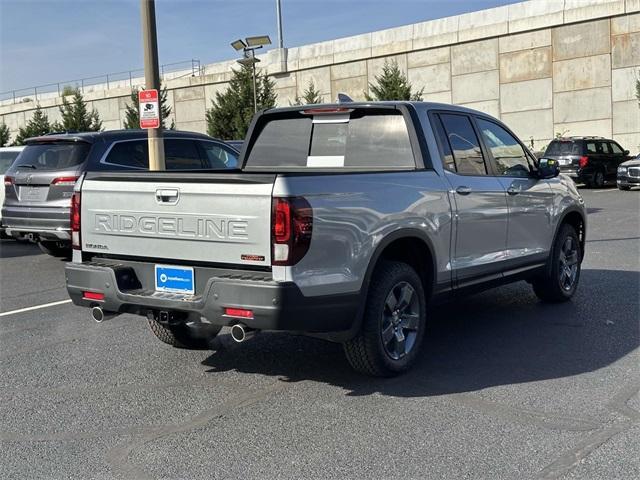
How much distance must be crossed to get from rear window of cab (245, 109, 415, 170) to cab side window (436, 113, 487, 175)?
40 cm

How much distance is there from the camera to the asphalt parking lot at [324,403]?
3.73 m

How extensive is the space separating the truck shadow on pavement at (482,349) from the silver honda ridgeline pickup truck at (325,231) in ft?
0.92

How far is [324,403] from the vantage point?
15.2 feet

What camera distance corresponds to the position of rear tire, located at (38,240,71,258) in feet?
36.7

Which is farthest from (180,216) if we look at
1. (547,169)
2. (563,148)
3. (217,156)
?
(563,148)

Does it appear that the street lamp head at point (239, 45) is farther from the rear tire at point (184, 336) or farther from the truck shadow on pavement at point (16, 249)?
the rear tire at point (184, 336)

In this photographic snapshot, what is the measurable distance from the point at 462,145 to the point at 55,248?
7640 mm

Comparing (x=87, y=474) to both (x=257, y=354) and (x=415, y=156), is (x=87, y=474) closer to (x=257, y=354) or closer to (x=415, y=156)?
(x=257, y=354)

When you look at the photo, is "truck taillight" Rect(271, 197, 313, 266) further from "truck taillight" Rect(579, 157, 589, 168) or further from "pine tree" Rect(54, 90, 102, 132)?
"pine tree" Rect(54, 90, 102, 132)

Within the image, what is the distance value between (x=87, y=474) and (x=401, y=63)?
3800 cm

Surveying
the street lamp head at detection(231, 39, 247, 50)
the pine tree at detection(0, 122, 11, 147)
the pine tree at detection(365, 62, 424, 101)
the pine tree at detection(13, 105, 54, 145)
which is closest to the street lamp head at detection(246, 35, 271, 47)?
the street lamp head at detection(231, 39, 247, 50)

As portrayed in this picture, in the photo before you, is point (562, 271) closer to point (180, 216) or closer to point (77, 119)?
point (180, 216)

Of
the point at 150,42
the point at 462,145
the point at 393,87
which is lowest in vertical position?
the point at 462,145

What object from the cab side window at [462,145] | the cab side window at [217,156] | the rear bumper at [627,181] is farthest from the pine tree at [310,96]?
the cab side window at [462,145]
